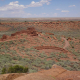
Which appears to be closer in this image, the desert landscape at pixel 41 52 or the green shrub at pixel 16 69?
the desert landscape at pixel 41 52

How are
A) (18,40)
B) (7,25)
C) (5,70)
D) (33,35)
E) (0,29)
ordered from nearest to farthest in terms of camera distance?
(5,70) → (18,40) → (33,35) → (0,29) → (7,25)

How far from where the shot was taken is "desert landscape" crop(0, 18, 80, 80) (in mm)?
5398

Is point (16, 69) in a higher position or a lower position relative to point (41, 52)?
higher

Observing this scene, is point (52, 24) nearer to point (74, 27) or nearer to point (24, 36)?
point (74, 27)

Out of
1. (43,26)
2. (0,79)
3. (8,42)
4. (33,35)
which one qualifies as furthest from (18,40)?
(43,26)

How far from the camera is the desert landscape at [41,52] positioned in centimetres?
540

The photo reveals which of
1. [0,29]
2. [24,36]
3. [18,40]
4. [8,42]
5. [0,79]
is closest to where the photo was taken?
[0,79]

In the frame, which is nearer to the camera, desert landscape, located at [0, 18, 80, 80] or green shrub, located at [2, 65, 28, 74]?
desert landscape, located at [0, 18, 80, 80]

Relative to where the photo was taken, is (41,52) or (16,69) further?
(41,52)

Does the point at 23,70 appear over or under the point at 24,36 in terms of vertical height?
under

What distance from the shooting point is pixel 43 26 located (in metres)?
47.6

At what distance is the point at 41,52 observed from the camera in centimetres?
1428

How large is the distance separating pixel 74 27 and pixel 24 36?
3481 cm

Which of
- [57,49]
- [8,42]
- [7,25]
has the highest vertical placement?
[7,25]
